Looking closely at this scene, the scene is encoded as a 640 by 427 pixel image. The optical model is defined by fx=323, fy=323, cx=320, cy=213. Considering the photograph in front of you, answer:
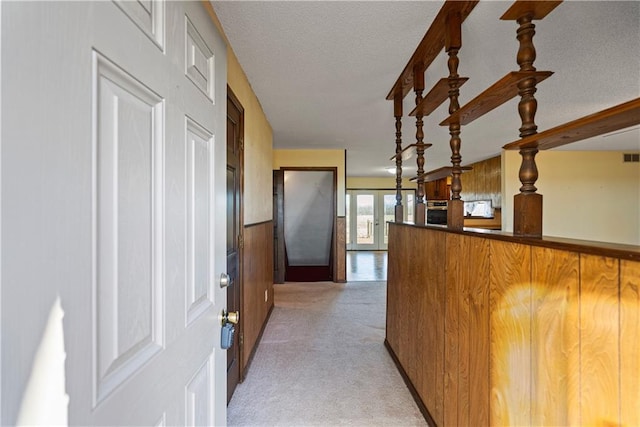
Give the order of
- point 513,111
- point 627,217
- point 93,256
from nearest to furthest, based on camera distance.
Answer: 1. point 93,256
2. point 513,111
3. point 627,217

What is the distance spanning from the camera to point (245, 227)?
253 cm

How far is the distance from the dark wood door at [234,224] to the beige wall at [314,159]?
A: 3118 millimetres

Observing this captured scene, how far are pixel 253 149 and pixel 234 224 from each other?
986 millimetres

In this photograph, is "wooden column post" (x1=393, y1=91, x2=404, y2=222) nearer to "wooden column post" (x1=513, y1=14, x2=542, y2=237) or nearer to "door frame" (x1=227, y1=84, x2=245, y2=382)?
"door frame" (x1=227, y1=84, x2=245, y2=382)

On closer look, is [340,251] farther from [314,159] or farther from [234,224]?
[234,224]

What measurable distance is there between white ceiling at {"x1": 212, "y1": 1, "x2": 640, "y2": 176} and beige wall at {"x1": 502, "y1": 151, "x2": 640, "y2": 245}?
2288 millimetres

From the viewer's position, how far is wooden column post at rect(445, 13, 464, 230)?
5.54 ft

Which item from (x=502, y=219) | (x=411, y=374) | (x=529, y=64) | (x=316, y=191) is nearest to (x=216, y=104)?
(x=529, y=64)

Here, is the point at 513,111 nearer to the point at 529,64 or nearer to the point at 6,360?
the point at 529,64

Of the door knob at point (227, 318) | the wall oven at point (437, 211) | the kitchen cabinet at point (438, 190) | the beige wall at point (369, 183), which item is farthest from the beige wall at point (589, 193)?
the door knob at point (227, 318)

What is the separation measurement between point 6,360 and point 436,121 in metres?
4.18

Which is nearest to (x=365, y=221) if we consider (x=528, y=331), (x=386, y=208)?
(x=386, y=208)

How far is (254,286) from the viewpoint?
9.43 feet

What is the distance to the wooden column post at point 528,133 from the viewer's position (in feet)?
3.76
